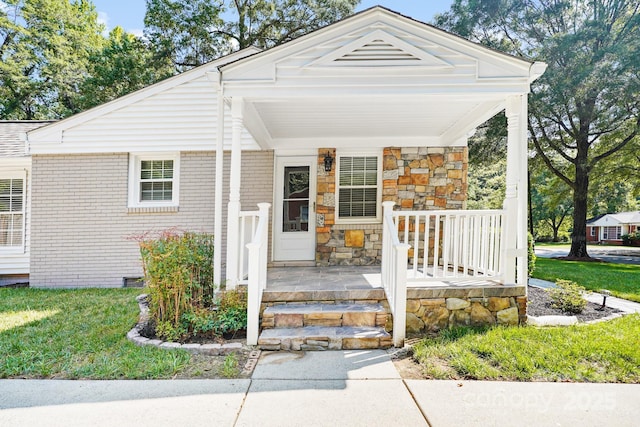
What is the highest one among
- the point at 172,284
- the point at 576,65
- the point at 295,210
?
the point at 576,65

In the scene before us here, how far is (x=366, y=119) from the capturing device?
5027 mm

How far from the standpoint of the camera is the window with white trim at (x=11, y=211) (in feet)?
23.1

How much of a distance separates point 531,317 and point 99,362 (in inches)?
180

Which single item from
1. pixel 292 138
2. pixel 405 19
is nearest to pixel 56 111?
pixel 292 138

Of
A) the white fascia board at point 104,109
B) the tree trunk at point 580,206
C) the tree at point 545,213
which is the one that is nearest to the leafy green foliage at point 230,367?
the white fascia board at point 104,109

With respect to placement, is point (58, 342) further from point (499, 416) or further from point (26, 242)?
point (26, 242)

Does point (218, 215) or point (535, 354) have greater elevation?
point (218, 215)

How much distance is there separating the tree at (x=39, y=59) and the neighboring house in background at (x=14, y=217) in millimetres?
7921

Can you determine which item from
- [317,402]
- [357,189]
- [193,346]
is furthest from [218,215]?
[357,189]

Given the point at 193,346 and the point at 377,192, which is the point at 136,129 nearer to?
the point at 377,192

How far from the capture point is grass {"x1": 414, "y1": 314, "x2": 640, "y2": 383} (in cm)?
282

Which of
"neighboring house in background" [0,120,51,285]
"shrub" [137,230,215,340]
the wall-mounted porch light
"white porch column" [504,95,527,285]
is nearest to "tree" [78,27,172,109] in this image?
"neighboring house in background" [0,120,51,285]

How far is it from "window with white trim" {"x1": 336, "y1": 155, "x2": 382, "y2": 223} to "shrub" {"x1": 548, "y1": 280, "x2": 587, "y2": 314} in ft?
9.50

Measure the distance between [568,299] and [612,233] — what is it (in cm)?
3756
